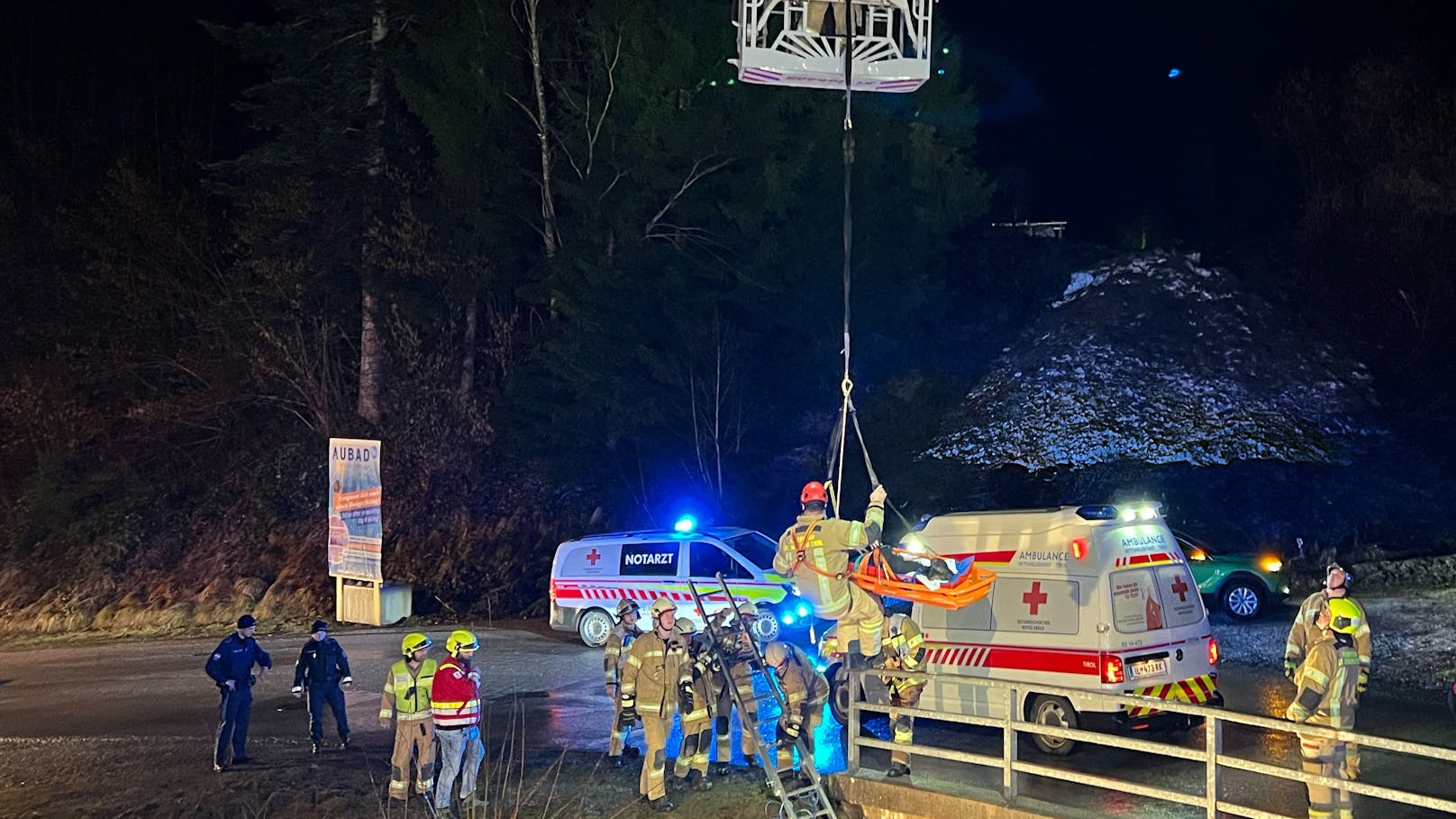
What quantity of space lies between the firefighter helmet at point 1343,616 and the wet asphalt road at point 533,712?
1.36m

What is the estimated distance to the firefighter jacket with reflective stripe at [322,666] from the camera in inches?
485

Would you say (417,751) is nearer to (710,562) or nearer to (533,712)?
(533,712)

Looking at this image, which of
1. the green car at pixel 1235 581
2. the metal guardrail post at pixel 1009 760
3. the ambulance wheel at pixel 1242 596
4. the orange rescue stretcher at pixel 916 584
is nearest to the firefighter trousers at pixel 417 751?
the orange rescue stretcher at pixel 916 584

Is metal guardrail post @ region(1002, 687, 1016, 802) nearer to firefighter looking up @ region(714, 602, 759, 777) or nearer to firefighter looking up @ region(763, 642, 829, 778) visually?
firefighter looking up @ region(763, 642, 829, 778)

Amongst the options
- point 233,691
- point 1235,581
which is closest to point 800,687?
point 233,691

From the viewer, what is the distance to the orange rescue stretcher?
9.35 meters

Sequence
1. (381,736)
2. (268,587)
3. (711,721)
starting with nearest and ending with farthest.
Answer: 1. (711,721)
2. (381,736)
3. (268,587)

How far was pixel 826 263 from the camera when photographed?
1004 inches

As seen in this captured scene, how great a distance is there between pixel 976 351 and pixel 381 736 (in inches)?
830

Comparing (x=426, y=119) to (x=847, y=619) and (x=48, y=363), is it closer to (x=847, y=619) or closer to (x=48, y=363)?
(x=48, y=363)

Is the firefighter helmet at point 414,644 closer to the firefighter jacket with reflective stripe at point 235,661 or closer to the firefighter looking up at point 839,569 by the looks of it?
the firefighter jacket with reflective stripe at point 235,661

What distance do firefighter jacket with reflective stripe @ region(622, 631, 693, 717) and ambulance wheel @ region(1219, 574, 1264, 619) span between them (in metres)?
11.3

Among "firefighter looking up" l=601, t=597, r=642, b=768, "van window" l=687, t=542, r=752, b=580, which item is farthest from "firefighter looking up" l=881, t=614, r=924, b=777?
"van window" l=687, t=542, r=752, b=580

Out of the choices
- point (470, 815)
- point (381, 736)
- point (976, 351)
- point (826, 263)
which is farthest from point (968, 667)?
point (976, 351)
